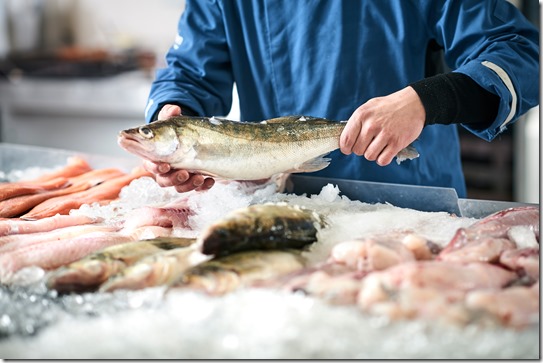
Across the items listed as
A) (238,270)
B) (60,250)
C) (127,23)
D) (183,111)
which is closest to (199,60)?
(183,111)

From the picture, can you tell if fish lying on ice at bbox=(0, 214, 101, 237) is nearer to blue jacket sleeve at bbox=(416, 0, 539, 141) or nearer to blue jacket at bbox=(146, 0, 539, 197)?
blue jacket at bbox=(146, 0, 539, 197)

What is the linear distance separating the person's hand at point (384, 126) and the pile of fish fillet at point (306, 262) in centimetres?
26

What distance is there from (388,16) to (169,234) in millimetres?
1057

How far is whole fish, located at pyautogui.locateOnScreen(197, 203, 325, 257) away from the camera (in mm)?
1185

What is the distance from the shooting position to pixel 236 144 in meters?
1.65

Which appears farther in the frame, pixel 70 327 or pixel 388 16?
pixel 388 16

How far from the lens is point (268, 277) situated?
1.13m

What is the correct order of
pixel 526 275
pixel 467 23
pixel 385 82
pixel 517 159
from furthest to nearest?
pixel 517 159
pixel 385 82
pixel 467 23
pixel 526 275

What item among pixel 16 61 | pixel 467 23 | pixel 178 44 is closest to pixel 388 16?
pixel 467 23

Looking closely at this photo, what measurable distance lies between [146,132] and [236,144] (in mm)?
232

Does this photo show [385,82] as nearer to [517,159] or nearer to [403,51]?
[403,51]

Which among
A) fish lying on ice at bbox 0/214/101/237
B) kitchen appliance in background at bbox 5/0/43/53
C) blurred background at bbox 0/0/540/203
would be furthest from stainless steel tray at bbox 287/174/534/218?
kitchen appliance in background at bbox 5/0/43/53

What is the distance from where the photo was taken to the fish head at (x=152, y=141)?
1540 mm

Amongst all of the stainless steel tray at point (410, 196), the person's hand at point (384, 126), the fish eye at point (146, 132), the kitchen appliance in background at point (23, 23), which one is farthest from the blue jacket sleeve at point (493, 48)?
the kitchen appliance in background at point (23, 23)
